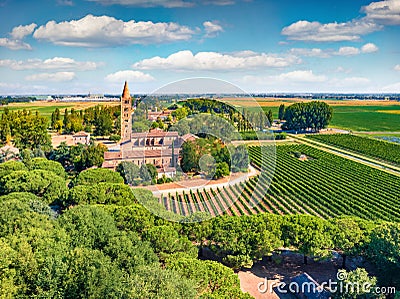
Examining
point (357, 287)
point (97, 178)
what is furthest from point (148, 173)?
point (97, 178)

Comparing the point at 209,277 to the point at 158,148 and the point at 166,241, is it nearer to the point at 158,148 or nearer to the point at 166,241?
the point at 166,241

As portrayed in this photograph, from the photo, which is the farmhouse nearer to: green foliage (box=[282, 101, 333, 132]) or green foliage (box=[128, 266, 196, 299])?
green foliage (box=[128, 266, 196, 299])

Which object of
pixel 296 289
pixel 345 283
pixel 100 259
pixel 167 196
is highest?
pixel 167 196

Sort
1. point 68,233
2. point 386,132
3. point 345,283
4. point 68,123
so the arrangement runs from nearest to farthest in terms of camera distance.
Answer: point 345,283 → point 68,233 → point 68,123 → point 386,132

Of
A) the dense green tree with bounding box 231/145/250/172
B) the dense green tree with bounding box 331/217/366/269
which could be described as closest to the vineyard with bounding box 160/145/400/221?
the dense green tree with bounding box 231/145/250/172

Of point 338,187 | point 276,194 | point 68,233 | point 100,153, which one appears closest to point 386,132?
point 338,187

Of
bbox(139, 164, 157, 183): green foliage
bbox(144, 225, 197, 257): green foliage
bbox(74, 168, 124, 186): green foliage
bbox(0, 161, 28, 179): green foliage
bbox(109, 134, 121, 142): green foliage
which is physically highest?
bbox(139, 164, 157, 183): green foliage

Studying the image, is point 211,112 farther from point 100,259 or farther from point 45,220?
point 45,220
